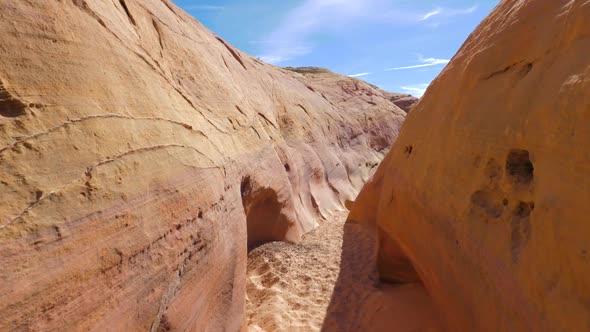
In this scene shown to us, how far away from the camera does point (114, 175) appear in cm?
221

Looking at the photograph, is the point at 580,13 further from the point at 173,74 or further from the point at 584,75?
the point at 173,74

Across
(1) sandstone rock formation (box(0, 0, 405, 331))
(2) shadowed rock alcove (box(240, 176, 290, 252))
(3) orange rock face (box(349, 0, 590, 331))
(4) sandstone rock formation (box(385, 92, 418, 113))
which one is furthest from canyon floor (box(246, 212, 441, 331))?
(4) sandstone rock formation (box(385, 92, 418, 113))

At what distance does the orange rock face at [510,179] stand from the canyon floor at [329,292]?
514 mm

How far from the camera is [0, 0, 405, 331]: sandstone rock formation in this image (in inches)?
70.1

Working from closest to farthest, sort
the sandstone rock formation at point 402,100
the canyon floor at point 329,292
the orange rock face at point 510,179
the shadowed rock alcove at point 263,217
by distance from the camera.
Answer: the orange rock face at point 510,179 → the canyon floor at point 329,292 → the shadowed rock alcove at point 263,217 → the sandstone rock formation at point 402,100

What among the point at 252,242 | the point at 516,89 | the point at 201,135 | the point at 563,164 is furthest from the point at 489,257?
the point at 252,242

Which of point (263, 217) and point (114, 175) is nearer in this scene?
point (114, 175)

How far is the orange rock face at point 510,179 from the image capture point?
1.74 m

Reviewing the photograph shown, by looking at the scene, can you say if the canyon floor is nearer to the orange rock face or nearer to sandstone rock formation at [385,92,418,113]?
the orange rock face

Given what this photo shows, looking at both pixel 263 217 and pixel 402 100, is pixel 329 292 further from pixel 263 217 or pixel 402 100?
pixel 402 100

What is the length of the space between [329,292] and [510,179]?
2.99m

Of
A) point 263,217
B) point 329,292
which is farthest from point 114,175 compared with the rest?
point 263,217

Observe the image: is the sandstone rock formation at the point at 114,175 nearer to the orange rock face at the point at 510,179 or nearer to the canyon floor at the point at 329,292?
the canyon floor at the point at 329,292

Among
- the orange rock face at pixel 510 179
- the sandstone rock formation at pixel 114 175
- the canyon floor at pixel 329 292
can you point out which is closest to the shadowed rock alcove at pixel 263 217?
the canyon floor at pixel 329 292
